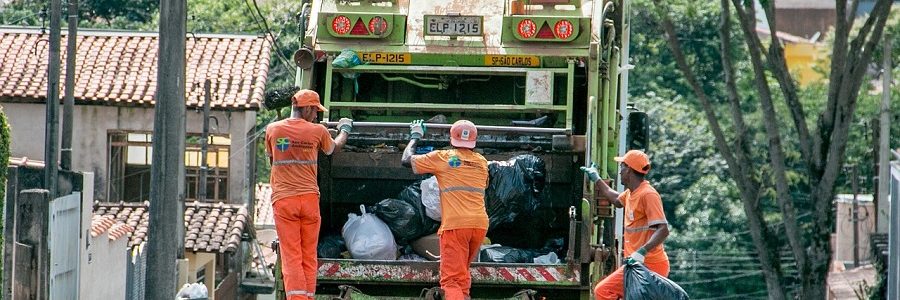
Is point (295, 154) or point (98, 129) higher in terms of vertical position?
point (98, 129)

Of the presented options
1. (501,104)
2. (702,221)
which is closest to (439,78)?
(501,104)

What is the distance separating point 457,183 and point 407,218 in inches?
30.0

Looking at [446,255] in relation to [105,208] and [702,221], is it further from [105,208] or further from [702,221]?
[702,221]

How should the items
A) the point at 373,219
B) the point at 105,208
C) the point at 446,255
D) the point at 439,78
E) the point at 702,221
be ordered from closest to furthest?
the point at 446,255 → the point at 373,219 → the point at 439,78 → the point at 105,208 → the point at 702,221

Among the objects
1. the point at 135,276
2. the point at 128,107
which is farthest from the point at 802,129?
the point at 128,107

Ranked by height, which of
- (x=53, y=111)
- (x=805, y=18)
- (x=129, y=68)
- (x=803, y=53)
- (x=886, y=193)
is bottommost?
(x=886, y=193)

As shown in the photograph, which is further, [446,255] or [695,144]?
[695,144]

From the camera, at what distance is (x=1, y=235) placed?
12.0 meters

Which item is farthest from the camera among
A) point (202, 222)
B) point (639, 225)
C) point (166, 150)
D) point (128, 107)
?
point (128, 107)

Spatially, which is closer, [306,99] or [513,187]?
[306,99]

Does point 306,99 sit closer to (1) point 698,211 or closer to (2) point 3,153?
(2) point 3,153

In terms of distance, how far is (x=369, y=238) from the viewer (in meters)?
10.7

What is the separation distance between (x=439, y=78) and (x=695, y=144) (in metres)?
27.0

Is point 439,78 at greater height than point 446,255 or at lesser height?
greater
